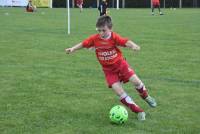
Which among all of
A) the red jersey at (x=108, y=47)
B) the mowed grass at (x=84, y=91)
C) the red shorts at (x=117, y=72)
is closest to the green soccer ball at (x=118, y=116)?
the mowed grass at (x=84, y=91)

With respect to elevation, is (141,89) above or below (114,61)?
below

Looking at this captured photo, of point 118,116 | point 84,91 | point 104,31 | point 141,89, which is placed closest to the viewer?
point 118,116

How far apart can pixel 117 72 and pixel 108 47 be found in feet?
1.38

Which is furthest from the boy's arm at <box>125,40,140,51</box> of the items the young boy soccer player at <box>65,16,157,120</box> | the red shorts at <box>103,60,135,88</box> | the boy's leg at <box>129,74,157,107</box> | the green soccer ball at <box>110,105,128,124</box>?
the green soccer ball at <box>110,105,128,124</box>

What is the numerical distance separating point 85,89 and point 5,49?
7364 mm

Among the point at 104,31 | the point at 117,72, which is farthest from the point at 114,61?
the point at 104,31

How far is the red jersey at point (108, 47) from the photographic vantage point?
7801mm

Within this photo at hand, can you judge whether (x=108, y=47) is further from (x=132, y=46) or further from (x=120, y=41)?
(x=132, y=46)

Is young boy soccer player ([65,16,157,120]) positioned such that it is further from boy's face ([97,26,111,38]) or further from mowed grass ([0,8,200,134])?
mowed grass ([0,8,200,134])

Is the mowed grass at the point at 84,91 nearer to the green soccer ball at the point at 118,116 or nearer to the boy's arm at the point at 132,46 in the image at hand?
the green soccer ball at the point at 118,116

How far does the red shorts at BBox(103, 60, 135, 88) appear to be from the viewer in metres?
7.87

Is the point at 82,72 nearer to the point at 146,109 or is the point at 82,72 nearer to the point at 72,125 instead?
the point at 146,109

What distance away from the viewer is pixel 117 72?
794cm

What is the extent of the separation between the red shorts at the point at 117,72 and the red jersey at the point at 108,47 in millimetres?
75
